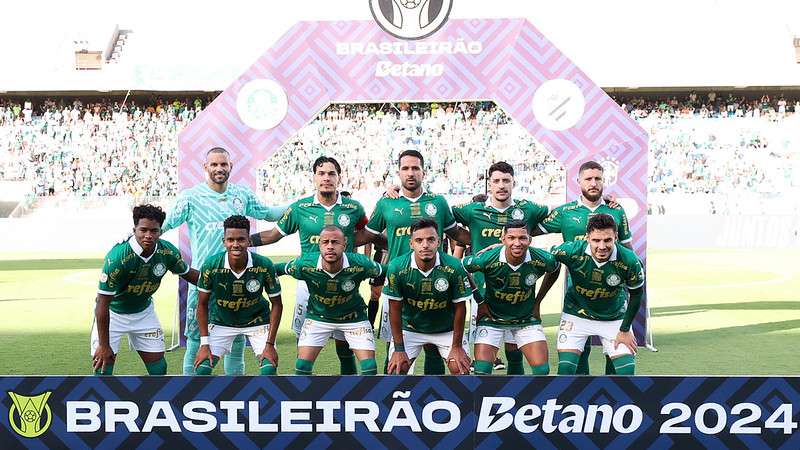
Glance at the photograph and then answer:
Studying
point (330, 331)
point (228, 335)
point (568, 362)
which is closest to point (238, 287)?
point (228, 335)

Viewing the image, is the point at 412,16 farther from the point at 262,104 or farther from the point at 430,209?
the point at 430,209

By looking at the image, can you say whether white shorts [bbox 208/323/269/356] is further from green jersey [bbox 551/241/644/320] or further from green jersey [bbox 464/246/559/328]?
green jersey [bbox 551/241/644/320]

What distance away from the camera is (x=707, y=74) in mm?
30719

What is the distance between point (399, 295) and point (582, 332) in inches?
51.4

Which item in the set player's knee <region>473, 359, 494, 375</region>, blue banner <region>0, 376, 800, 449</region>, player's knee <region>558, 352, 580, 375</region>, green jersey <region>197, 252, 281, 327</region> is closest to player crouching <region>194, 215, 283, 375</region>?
green jersey <region>197, 252, 281, 327</region>

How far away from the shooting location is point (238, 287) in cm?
555

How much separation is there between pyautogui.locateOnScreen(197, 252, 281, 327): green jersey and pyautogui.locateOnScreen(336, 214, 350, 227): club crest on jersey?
2.58 feet

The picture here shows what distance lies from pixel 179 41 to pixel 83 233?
1534 centimetres

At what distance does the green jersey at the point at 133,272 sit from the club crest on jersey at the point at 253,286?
0.52m

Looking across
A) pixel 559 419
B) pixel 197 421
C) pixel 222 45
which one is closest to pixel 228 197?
pixel 197 421

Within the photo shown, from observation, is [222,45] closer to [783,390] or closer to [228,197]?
[228,197]

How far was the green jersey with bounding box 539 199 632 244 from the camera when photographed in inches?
246

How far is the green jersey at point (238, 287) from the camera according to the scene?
5527mm

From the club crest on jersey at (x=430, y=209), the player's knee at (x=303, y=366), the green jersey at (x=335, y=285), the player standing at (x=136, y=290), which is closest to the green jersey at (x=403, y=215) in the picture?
the club crest on jersey at (x=430, y=209)
